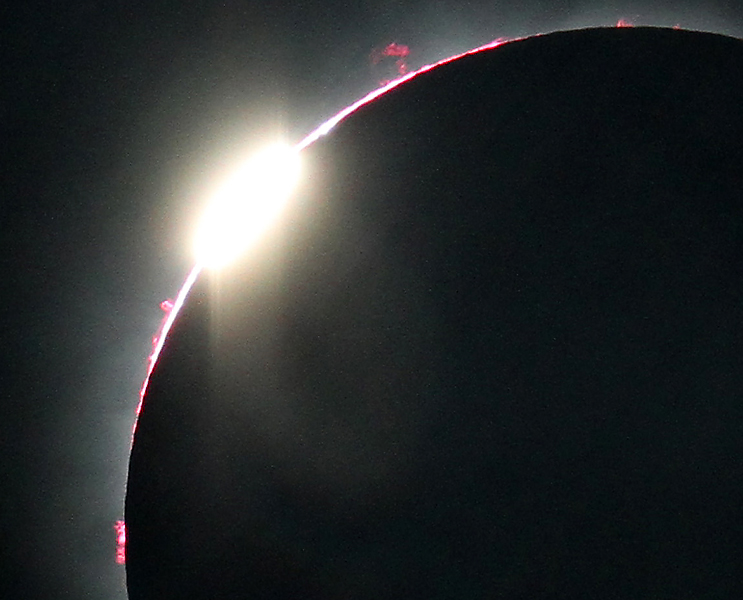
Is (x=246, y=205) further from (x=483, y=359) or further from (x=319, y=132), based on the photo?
(x=483, y=359)

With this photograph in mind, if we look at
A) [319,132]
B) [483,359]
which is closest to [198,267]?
[319,132]

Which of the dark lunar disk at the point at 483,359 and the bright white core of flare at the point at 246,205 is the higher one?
the bright white core of flare at the point at 246,205

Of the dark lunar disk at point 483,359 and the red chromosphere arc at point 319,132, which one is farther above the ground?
the red chromosphere arc at point 319,132

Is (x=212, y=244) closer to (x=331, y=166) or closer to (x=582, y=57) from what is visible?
(x=331, y=166)

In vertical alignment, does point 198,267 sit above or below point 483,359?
above
